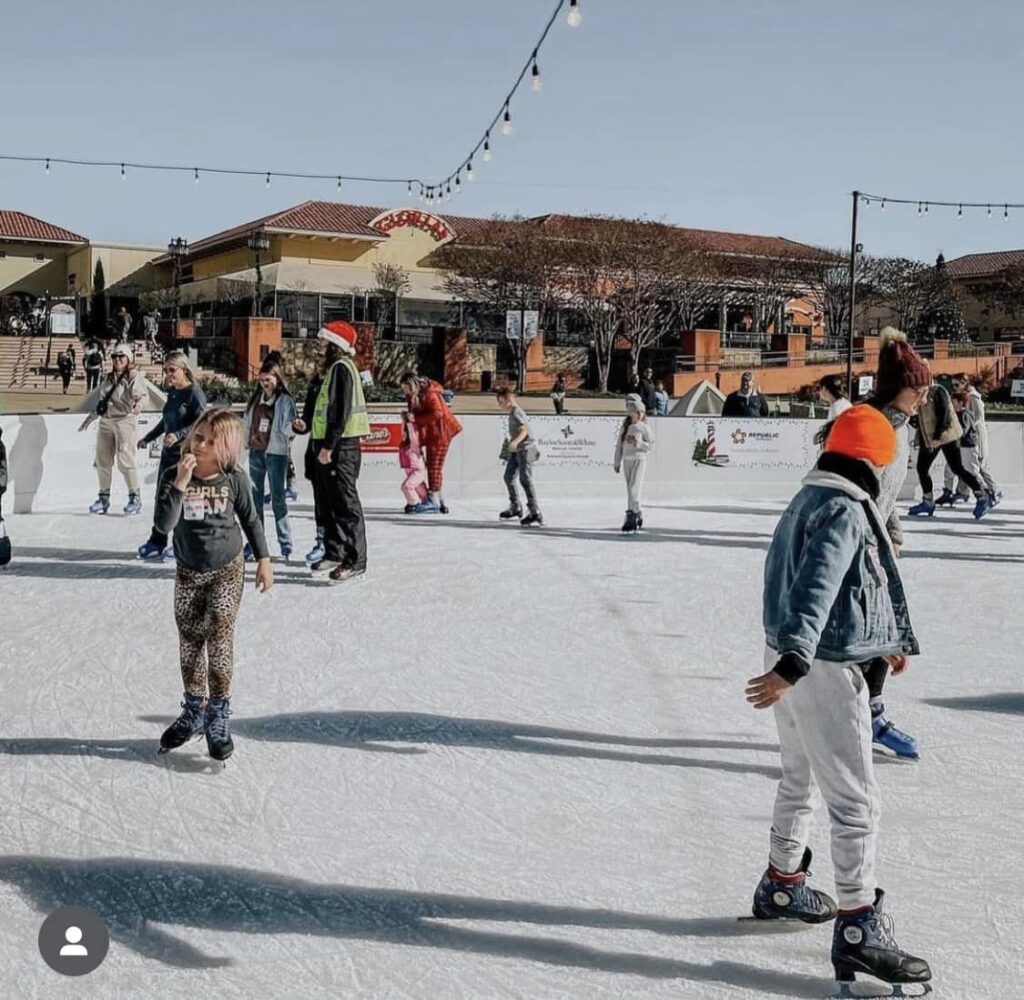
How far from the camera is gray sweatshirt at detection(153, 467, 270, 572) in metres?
4.50

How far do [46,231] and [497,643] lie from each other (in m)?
52.1

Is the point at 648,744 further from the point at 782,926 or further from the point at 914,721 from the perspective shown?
the point at 782,926

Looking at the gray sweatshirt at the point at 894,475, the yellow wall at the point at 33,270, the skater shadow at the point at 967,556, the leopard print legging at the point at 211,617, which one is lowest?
the skater shadow at the point at 967,556

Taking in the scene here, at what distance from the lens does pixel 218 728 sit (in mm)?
4531

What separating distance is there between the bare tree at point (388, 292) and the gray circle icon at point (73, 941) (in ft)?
124

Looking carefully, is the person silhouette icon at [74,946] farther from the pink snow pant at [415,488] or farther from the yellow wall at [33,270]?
the yellow wall at [33,270]

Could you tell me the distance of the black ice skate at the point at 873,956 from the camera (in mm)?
2863

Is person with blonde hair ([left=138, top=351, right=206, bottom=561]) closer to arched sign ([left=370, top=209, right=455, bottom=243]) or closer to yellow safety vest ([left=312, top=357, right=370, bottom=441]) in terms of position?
yellow safety vest ([left=312, top=357, right=370, bottom=441])

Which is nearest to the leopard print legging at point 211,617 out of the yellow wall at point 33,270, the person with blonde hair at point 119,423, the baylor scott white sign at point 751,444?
the person with blonde hair at point 119,423

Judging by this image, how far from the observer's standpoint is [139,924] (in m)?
3.21

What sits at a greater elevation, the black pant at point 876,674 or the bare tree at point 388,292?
the bare tree at point 388,292

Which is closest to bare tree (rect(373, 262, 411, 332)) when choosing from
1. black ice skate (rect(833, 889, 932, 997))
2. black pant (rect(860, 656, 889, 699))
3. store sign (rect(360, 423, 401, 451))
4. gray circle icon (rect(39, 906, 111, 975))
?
store sign (rect(360, 423, 401, 451))

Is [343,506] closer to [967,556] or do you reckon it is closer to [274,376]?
[274,376]

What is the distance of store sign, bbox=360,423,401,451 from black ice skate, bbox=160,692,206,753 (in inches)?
402
